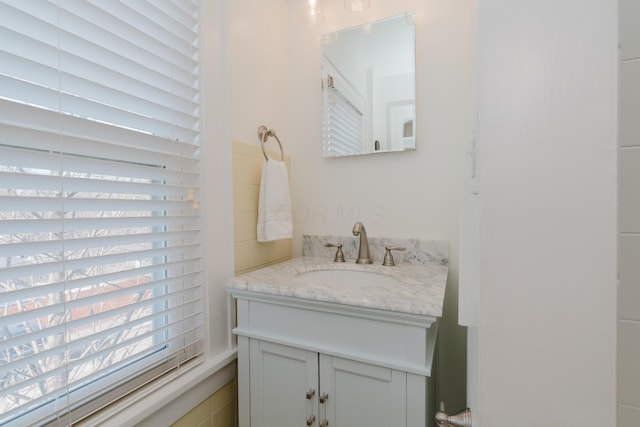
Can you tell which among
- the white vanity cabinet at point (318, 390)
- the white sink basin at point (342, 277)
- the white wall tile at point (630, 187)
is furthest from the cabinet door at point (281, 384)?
the white wall tile at point (630, 187)

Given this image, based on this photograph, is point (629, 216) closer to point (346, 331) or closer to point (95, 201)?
point (346, 331)

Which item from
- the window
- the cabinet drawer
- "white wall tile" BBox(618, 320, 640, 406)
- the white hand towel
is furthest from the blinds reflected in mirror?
"white wall tile" BBox(618, 320, 640, 406)

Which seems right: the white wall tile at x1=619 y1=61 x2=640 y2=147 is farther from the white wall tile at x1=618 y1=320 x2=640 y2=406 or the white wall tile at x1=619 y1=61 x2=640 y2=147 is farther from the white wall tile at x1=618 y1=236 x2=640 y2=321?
the white wall tile at x1=618 y1=320 x2=640 y2=406

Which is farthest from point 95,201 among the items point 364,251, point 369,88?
point 369,88

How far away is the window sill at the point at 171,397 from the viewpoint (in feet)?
2.40

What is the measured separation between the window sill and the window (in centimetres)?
4

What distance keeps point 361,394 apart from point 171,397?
55cm

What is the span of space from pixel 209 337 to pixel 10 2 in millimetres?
997

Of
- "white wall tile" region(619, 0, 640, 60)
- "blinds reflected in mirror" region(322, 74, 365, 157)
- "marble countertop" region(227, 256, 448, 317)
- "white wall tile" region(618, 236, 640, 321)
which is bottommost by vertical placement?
"marble countertop" region(227, 256, 448, 317)

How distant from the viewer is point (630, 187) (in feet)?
1.28

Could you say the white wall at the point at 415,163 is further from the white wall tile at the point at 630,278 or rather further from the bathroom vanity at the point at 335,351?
the white wall tile at the point at 630,278

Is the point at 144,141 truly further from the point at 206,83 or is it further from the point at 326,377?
the point at 326,377

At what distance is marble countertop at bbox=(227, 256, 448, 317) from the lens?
2.52ft

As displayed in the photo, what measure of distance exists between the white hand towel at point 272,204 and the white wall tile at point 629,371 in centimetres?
104
